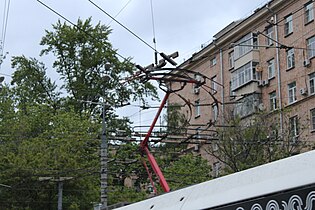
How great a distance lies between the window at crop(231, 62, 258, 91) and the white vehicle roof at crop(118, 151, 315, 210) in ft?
94.9

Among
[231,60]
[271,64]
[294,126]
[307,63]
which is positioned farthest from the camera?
[231,60]

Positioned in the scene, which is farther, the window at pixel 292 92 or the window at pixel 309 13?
the window at pixel 292 92

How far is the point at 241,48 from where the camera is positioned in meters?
37.5

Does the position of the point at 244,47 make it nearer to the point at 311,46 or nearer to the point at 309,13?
the point at 309,13

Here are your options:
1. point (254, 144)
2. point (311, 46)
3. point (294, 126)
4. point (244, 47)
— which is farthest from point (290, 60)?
point (254, 144)

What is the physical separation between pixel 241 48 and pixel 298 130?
9538 millimetres

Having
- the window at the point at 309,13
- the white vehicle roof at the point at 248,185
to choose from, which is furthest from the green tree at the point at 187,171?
the white vehicle roof at the point at 248,185

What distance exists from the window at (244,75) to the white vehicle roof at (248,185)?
28937 millimetres

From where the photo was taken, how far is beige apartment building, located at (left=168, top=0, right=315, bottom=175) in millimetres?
32281

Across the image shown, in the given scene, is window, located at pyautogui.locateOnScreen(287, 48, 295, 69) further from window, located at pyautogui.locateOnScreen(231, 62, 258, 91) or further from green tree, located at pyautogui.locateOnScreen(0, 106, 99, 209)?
green tree, located at pyautogui.locateOnScreen(0, 106, 99, 209)

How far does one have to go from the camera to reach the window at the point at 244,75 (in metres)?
36.7

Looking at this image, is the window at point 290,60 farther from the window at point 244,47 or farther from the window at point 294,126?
the window at point 294,126

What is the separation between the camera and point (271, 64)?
119 ft

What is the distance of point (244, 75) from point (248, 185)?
31.6m
